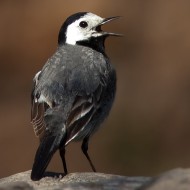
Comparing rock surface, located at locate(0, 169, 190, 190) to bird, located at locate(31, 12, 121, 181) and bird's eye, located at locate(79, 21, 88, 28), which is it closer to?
bird, located at locate(31, 12, 121, 181)

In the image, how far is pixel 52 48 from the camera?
26.0 metres

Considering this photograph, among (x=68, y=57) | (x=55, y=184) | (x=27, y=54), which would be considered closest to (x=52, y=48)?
(x=27, y=54)

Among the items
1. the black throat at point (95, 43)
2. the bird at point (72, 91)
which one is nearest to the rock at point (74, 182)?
Answer: the bird at point (72, 91)

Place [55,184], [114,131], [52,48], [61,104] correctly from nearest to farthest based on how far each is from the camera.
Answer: [55,184] → [61,104] → [114,131] → [52,48]

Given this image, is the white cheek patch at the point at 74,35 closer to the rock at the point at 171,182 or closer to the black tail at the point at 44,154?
the black tail at the point at 44,154

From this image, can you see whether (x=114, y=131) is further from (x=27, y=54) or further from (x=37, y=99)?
(x=37, y=99)

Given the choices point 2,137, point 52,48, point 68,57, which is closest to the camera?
point 68,57

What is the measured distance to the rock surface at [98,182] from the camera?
33.8 ft

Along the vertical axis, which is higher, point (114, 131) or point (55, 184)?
point (55, 184)

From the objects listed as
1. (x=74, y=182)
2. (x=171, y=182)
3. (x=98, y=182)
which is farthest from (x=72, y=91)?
(x=171, y=182)

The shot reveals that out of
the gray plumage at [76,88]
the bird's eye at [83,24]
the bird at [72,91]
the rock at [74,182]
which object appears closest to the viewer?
the rock at [74,182]

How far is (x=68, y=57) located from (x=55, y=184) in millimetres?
2251

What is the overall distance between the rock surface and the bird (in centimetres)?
19

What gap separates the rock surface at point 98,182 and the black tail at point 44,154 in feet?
0.27
